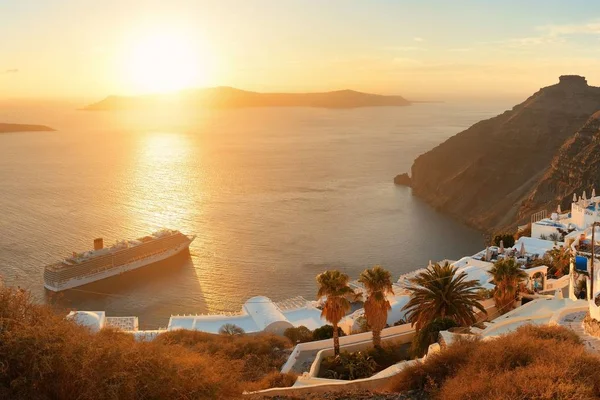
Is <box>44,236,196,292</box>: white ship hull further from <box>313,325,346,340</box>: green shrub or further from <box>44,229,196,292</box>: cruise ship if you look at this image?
<box>313,325,346,340</box>: green shrub

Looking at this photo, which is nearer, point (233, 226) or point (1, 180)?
point (233, 226)

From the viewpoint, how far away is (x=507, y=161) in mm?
86375

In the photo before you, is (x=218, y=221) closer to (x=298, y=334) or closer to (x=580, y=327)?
(x=298, y=334)

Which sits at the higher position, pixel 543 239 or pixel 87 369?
pixel 87 369

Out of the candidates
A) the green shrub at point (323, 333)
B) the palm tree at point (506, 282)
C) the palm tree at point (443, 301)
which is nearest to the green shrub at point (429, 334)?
the palm tree at point (443, 301)

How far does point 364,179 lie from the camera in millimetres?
93250

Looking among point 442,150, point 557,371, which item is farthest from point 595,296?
point 442,150

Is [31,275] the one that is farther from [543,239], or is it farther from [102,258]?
[543,239]

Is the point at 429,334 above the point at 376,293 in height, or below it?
below

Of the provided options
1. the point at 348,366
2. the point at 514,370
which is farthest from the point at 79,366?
the point at 348,366

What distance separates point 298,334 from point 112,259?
2630cm

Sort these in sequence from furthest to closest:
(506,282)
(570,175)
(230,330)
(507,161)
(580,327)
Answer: (507,161) < (570,175) < (230,330) < (506,282) < (580,327)

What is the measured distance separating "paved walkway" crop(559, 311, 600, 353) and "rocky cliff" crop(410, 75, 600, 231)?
51895 millimetres

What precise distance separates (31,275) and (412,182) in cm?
6068
